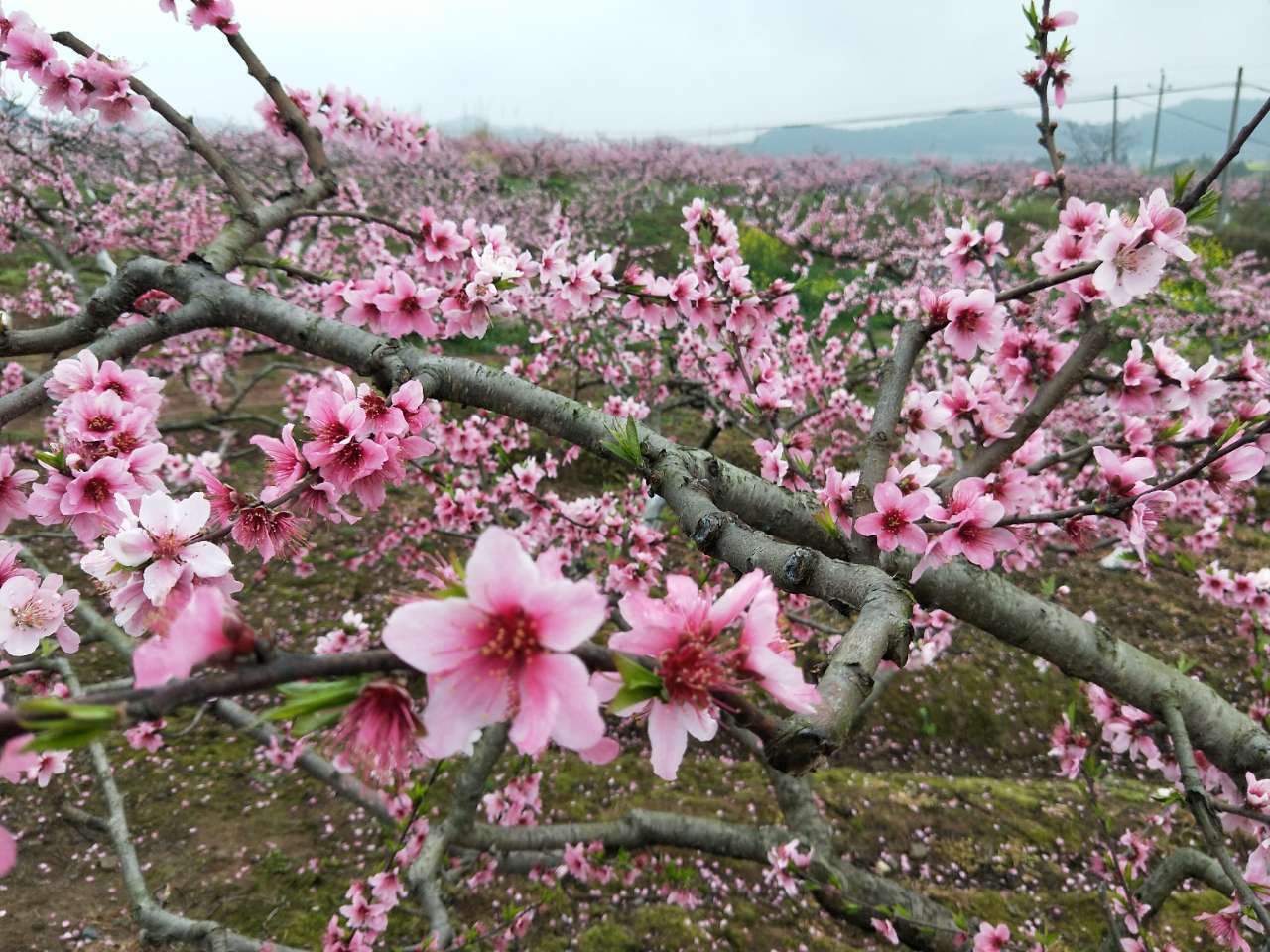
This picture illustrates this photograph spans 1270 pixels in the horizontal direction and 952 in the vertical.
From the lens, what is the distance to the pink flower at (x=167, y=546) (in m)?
1.22

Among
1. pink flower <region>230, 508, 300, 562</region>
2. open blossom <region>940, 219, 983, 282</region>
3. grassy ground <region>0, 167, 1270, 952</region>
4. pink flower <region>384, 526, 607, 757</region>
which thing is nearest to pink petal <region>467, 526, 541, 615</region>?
pink flower <region>384, 526, 607, 757</region>

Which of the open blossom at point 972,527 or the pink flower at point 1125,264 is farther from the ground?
the pink flower at point 1125,264

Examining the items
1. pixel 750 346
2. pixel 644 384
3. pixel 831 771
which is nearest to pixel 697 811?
pixel 831 771

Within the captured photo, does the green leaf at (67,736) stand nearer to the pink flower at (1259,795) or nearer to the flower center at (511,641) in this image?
the flower center at (511,641)

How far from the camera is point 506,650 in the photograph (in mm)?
758

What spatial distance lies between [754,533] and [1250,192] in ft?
164

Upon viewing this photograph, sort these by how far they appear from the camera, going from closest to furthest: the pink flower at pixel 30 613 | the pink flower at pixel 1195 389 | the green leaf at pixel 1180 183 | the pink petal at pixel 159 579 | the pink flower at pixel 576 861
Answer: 1. the pink petal at pixel 159 579
2. the pink flower at pixel 30 613
3. the green leaf at pixel 1180 183
4. the pink flower at pixel 1195 389
5. the pink flower at pixel 576 861

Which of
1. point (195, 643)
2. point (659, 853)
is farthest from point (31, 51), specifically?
point (659, 853)

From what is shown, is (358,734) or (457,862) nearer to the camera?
(358,734)

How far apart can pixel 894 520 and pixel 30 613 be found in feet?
6.19

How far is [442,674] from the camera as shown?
73 centimetres

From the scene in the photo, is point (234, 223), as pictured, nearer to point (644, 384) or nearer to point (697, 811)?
point (697, 811)

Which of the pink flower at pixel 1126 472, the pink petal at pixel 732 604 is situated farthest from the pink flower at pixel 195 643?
the pink flower at pixel 1126 472

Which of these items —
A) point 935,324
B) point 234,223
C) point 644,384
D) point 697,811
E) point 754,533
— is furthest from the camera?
point 644,384
